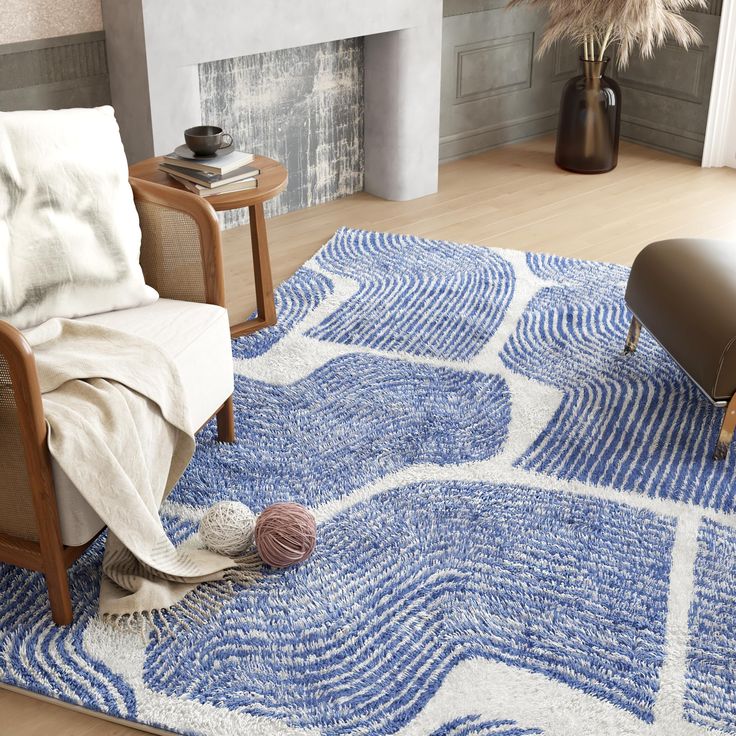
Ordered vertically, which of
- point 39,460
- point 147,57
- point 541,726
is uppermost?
point 147,57

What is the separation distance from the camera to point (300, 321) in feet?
10.8

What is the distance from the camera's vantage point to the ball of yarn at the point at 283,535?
2.13 meters

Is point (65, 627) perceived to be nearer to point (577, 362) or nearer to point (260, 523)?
point (260, 523)

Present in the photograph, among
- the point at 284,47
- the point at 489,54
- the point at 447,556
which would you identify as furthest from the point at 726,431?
the point at 489,54

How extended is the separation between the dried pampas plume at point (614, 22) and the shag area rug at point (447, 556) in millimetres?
1668

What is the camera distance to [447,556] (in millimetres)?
2213

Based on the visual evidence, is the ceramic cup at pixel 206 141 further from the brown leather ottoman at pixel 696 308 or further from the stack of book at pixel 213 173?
the brown leather ottoman at pixel 696 308

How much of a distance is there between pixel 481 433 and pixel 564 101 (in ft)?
8.56

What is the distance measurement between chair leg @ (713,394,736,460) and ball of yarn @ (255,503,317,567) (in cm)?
112

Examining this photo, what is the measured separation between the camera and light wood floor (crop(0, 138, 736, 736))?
12.9 feet

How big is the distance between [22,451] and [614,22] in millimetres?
3425

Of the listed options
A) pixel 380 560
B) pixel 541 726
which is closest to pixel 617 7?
pixel 380 560

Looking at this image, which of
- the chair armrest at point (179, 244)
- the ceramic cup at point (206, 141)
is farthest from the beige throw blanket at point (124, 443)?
the ceramic cup at point (206, 141)

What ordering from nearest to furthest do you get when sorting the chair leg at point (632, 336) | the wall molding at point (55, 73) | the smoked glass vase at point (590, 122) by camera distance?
the chair leg at point (632, 336)
the wall molding at point (55, 73)
the smoked glass vase at point (590, 122)
